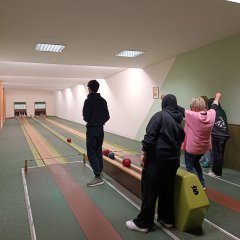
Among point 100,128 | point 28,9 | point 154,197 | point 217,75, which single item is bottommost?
point 154,197

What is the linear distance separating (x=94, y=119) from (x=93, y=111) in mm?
128

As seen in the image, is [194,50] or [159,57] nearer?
[194,50]

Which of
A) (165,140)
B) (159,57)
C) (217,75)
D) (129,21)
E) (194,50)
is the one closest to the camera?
(165,140)

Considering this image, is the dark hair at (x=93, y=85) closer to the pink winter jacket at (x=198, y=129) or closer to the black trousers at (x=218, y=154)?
the pink winter jacket at (x=198, y=129)

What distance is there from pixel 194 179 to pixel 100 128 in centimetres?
189

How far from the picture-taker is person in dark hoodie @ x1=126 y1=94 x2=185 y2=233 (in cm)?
259

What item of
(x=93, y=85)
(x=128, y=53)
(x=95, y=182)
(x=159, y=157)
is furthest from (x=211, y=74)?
(x=159, y=157)

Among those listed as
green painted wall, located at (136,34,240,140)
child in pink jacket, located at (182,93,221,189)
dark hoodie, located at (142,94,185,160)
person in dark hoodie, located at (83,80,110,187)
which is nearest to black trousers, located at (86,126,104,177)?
person in dark hoodie, located at (83,80,110,187)

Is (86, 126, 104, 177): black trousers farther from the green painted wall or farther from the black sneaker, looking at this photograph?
the green painted wall

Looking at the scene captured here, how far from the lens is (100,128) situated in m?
4.21

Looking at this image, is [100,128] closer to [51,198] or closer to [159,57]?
[51,198]

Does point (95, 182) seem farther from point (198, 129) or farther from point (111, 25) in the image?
point (111, 25)

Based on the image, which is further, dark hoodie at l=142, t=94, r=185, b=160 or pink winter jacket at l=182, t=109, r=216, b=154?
pink winter jacket at l=182, t=109, r=216, b=154

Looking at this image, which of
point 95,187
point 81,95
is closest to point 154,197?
point 95,187
